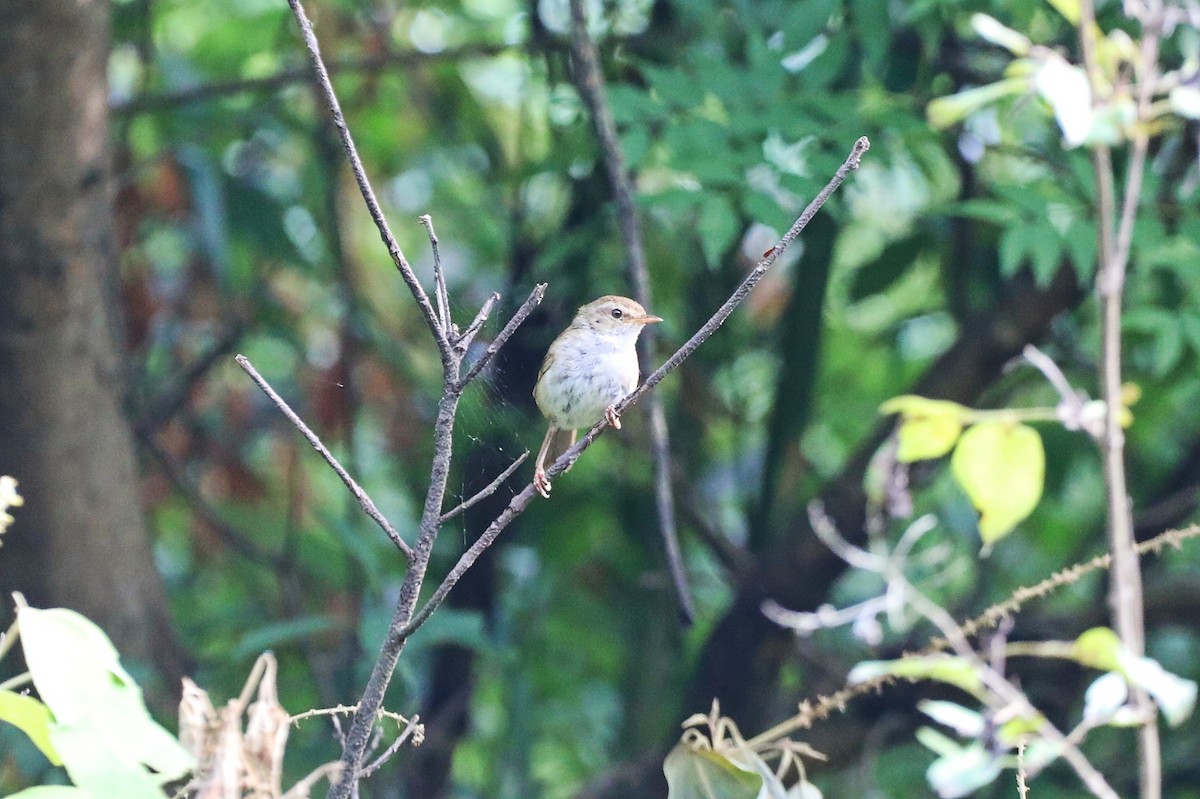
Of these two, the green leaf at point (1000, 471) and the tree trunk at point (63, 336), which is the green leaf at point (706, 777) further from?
the tree trunk at point (63, 336)

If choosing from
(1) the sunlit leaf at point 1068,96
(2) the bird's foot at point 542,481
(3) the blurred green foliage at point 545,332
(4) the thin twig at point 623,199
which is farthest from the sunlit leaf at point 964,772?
(3) the blurred green foliage at point 545,332

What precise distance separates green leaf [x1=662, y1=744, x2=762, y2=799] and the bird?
62.7 inches

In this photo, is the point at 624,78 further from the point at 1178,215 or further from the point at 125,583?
the point at 125,583

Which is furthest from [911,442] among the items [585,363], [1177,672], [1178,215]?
[1177,672]

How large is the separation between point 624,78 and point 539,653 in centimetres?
210

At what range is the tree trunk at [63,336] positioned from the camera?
3361 millimetres

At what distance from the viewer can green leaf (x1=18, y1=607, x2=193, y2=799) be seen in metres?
1.17

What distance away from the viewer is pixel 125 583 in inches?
147

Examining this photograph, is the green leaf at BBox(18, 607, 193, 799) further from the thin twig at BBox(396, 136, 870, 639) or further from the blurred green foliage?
the blurred green foliage

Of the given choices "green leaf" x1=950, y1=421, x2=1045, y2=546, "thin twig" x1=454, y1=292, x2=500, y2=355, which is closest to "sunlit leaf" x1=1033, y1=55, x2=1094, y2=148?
"green leaf" x1=950, y1=421, x2=1045, y2=546

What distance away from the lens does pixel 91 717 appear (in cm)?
122

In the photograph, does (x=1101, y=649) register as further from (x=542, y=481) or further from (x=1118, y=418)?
(x=542, y=481)

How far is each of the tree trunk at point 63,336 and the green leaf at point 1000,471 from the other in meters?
2.67

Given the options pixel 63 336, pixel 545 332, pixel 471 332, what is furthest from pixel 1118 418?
pixel 545 332
